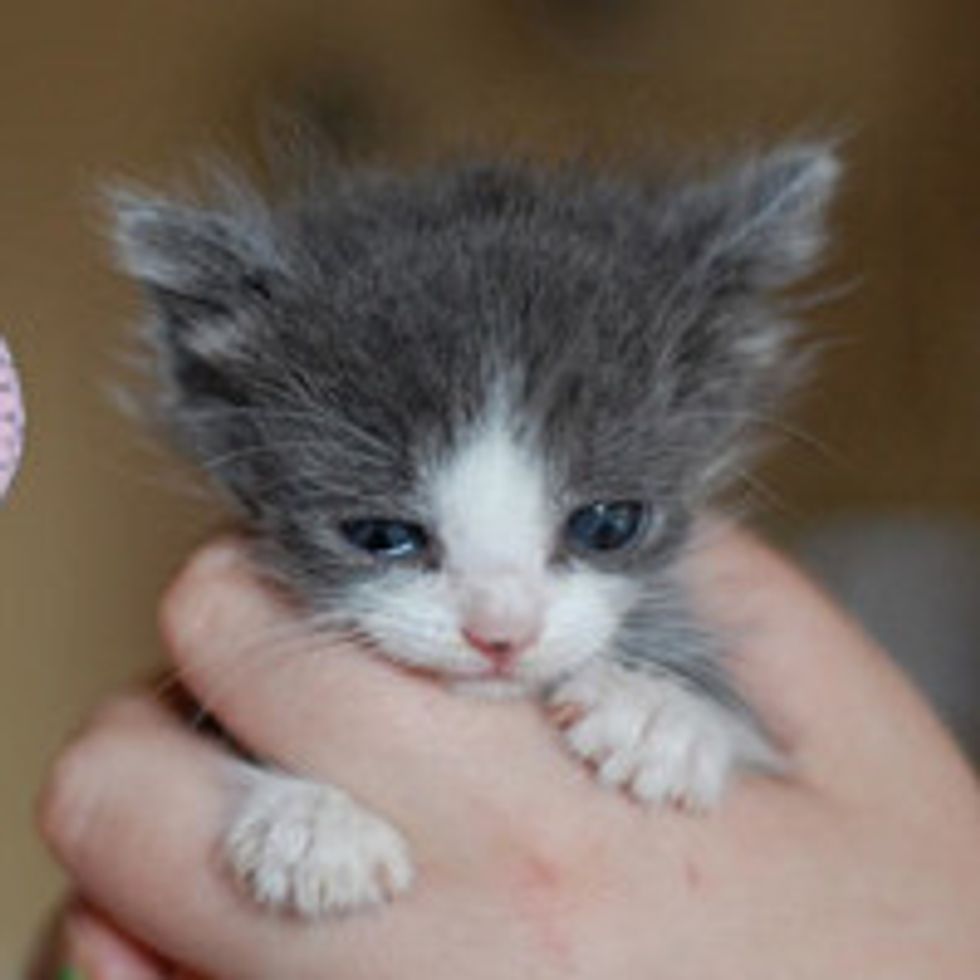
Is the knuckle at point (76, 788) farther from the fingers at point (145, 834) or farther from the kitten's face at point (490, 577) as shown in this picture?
the kitten's face at point (490, 577)

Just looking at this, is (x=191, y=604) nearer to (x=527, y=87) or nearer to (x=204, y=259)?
(x=204, y=259)

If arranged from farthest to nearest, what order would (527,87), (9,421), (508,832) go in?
1. (527,87)
2. (508,832)
3. (9,421)

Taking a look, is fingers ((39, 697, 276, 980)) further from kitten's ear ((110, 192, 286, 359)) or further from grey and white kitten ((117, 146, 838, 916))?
kitten's ear ((110, 192, 286, 359))

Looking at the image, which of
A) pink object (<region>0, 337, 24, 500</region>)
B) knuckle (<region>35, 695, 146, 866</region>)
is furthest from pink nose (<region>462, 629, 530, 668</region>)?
pink object (<region>0, 337, 24, 500</region>)

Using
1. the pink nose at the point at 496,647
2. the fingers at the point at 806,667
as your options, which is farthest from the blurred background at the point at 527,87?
the pink nose at the point at 496,647

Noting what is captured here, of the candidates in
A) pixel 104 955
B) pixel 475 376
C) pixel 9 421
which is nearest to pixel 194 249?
pixel 475 376
